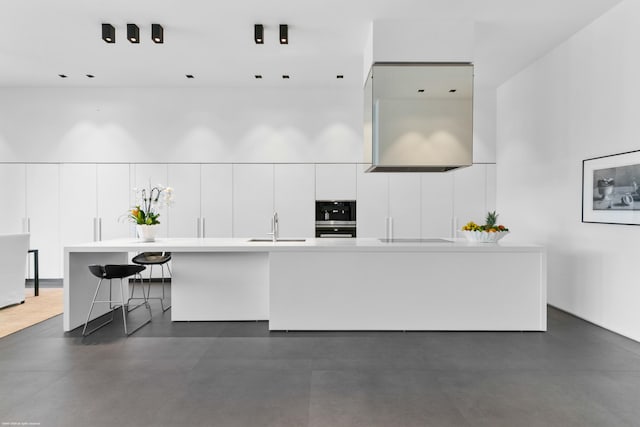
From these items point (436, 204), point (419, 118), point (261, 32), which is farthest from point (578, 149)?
point (261, 32)

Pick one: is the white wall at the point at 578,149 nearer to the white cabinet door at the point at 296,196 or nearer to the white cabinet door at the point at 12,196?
the white cabinet door at the point at 296,196

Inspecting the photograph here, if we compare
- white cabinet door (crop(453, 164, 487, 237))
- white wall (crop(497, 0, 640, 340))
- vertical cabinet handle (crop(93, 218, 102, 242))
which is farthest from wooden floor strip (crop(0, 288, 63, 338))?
white wall (crop(497, 0, 640, 340))

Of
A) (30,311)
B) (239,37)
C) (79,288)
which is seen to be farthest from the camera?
(30,311)

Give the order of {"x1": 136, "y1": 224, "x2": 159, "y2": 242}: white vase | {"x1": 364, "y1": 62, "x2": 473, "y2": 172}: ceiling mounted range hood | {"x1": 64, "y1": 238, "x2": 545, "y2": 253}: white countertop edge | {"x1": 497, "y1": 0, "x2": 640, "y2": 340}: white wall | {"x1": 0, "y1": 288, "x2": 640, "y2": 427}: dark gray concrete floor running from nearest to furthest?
1. {"x1": 0, "y1": 288, "x2": 640, "y2": 427}: dark gray concrete floor
2. {"x1": 497, "y1": 0, "x2": 640, "y2": 340}: white wall
3. {"x1": 64, "y1": 238, "x2": 545, "y2": 253}: white countertop edge
4. {"x1": 364, "y1": 62, "x2": 473, "y2": 172}: ceiling mounted range hood
5. {"x1": 136, "y1": 224, "x2": 159, "y2": 242}: white vase

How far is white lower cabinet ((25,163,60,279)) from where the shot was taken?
6.59m

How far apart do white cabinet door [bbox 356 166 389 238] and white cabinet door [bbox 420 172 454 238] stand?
593 mm

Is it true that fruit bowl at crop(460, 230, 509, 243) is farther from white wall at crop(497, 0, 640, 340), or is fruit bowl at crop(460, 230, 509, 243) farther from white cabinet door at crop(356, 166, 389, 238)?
white cabinet door at crop(356, 166, 389, 238)

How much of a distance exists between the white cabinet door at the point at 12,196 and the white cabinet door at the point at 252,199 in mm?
3372

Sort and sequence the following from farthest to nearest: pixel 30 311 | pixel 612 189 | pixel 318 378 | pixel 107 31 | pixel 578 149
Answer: pixel 30 311 < pixel 578 149 < pixel 107 31 < pixel 612 189 < pixel 318 378

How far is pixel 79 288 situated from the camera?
13.6 feet

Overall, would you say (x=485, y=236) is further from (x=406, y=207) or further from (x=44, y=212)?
(x=44, y=212)

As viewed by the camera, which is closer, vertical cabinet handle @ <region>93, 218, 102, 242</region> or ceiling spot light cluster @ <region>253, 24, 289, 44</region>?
ceiling spot light cluster @ <region>253, 24, 289, 44</region>

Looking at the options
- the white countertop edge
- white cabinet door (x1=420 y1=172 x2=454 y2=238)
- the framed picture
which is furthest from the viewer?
white cabinet door (x1=420 y1=172 x2=454 y2=238)

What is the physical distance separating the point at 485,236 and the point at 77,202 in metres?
6.02
